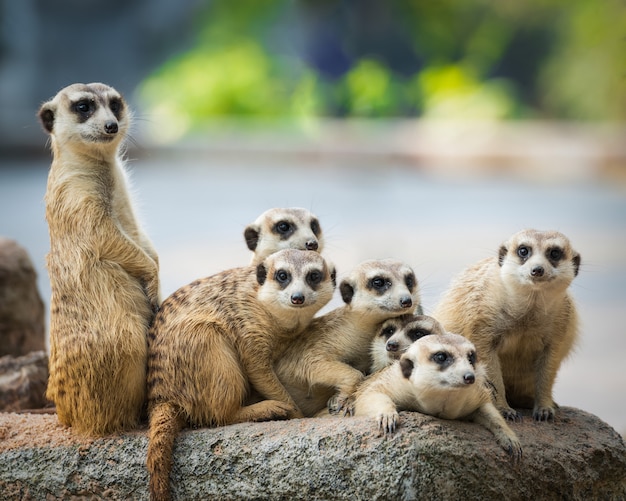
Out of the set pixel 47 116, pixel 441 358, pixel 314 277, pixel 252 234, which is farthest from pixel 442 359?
pixel 47 116

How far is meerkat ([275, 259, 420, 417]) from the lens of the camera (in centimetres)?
343

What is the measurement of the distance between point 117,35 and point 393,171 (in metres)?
5.19

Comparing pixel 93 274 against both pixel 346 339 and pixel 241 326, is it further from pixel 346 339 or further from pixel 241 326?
pixel 346 339

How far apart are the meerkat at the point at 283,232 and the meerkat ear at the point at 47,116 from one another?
902 mm

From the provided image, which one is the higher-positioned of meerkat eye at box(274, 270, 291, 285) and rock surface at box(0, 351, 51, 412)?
meerkat eye at box(274, 270, 291, 285)

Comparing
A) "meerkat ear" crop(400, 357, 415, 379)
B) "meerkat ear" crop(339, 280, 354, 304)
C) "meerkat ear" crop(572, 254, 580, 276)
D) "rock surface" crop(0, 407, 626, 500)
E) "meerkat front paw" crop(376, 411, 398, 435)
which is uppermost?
"meerkat ear" crop(572, 254, 580, 276)

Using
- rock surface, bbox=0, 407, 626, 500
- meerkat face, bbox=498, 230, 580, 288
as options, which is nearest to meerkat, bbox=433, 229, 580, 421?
meerkat face, bbox=498, 230, 580, 288

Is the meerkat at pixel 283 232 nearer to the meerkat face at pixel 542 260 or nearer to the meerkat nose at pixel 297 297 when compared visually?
the meerkat nose at pixel 297 297

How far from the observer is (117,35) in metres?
15.7

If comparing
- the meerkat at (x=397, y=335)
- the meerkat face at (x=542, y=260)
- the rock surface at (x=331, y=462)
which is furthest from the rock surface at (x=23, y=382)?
the meerkat face at (x=542, y=260)

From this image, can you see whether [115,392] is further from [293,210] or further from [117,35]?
[117,35]

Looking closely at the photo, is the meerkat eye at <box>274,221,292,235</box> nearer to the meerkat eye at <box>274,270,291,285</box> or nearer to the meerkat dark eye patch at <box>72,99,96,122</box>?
the meerkat eye at <box>274,270,291,285</box>

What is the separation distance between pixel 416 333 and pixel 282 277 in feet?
1.73

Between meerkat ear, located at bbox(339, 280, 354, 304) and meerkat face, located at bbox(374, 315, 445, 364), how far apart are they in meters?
0.20
